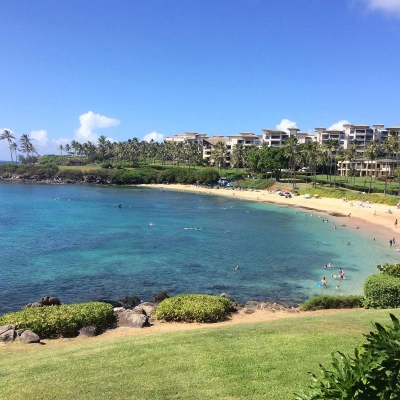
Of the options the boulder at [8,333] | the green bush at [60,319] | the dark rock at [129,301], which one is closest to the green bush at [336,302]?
the dark rock at [129,301]

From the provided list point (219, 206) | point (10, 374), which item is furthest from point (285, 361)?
point (219, 206)

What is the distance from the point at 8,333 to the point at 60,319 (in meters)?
2.39

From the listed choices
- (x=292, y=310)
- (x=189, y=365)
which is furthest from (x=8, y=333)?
(x=292, y=310)

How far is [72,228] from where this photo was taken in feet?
193

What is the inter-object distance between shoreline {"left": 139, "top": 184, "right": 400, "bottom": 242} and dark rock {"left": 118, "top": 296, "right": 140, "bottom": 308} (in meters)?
38.5

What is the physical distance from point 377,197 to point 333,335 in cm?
7899

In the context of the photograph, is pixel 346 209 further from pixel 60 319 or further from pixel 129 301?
pixel 60 319

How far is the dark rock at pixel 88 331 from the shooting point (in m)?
19.3

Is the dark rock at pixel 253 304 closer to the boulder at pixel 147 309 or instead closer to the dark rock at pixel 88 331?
the boulder at pixel 147 309

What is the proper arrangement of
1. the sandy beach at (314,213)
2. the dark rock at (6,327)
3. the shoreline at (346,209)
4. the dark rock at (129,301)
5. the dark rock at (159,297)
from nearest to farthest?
the dark rock at (6,327), the sandy beach at (314,213), the dark rock at (129,301), the dark rock at (159,297), the shoreline at (346,209)

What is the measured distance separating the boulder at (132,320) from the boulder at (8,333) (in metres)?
5.45

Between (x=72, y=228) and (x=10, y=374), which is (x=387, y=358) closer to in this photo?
(x=10, y=374)

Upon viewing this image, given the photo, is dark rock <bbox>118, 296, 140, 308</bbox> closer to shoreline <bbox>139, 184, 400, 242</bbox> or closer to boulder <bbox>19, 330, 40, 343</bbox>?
boulder <bbox>19, 330, 40, 343</bbox>

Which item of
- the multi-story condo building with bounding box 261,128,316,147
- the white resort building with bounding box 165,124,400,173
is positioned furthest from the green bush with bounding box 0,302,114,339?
the multi-story condo building with bounding box 261,128,316,147
